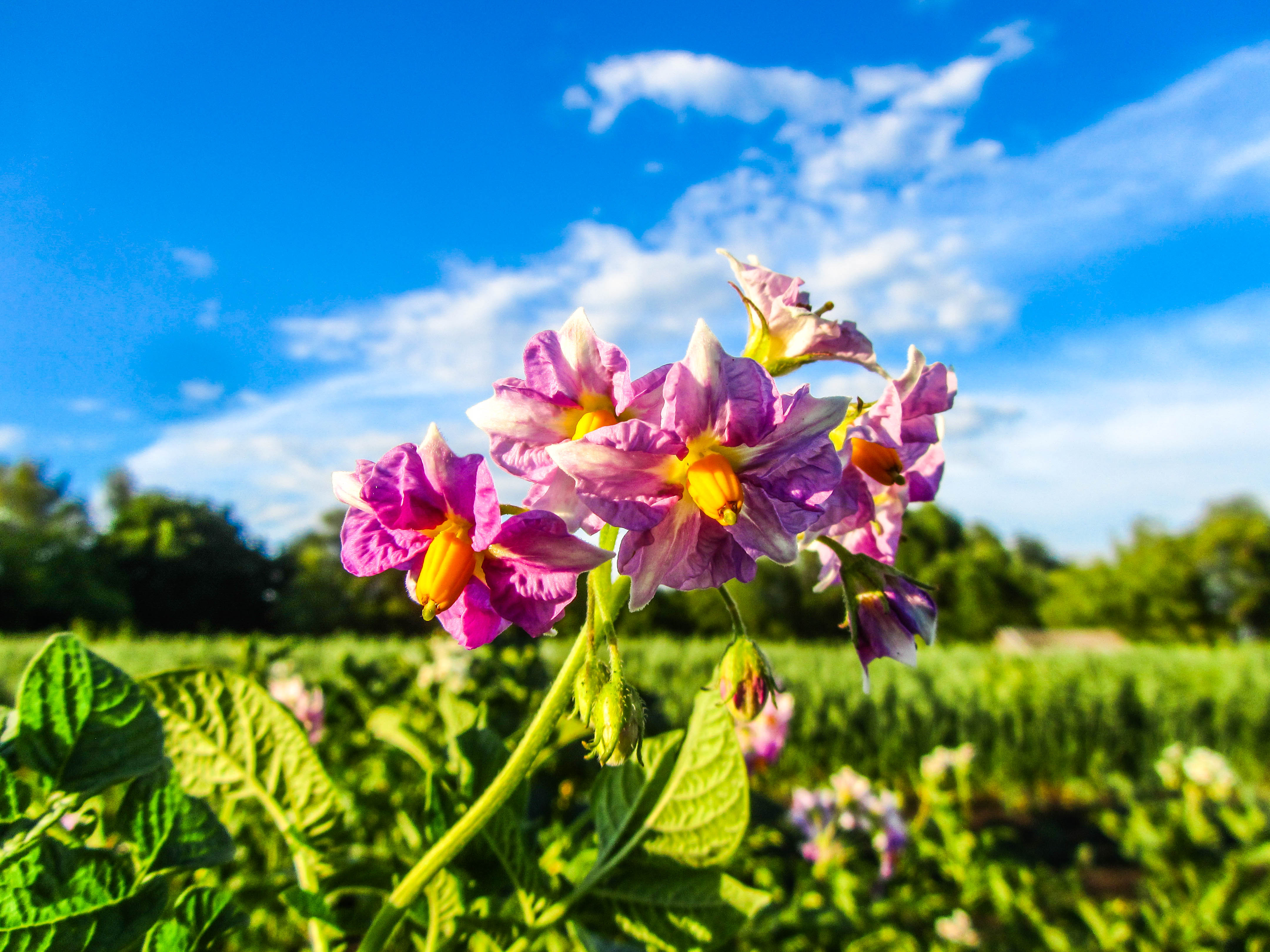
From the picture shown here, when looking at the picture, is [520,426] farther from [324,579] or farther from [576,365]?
[324,579]

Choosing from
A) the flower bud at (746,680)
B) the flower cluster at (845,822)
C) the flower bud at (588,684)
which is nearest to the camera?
the flower bud at (588,684)

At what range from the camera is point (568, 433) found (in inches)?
27.6

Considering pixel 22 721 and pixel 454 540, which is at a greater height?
pixel 454 540

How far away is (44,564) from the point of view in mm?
35219

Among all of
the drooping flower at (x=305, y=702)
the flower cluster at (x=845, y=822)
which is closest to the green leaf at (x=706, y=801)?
the drooping flower at (x=305, y=702)

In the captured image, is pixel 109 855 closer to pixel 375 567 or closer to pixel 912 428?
pixel 375 567

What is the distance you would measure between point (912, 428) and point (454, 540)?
1.47 feet

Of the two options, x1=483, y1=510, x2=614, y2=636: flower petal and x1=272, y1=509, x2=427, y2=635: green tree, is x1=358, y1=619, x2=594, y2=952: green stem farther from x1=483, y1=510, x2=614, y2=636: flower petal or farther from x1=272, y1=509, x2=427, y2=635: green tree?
x1=272, y1=509, x2=427, y2=635: green tree

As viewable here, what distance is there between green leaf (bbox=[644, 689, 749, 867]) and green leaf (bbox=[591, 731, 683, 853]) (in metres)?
0.01

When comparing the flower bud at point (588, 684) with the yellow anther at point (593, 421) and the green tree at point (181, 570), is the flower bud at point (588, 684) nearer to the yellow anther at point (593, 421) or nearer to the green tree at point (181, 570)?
the yellow anther at point (593, 421)

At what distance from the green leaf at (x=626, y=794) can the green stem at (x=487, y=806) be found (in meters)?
0.20

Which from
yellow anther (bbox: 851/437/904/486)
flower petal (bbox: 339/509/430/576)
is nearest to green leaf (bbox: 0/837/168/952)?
flower petal (bbox: 339/509/430/576)

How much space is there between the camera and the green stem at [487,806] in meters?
0.68

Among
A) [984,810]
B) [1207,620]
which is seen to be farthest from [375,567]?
[1207,620]
